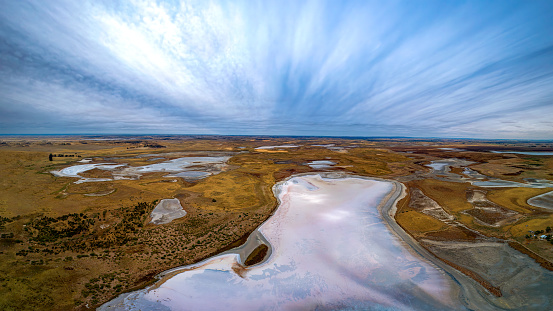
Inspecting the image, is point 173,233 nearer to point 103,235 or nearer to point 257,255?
point 103,235

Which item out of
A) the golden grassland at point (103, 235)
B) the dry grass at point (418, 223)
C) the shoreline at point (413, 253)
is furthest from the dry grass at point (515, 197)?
the golden grassland at point (103, 235)

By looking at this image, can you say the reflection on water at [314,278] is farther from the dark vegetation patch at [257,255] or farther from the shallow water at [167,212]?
the shallow water at [167,212]

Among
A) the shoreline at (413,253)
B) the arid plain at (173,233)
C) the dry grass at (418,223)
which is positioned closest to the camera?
the shoreline at (413,253)

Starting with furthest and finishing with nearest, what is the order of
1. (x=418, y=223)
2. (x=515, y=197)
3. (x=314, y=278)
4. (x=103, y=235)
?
A: 1. (x=515, y=197)
2. (x=418, y=223)
3. (x=103, y=235)
4. (x=314, y=278)

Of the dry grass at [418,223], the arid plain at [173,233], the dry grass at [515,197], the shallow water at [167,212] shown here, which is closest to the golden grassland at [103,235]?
the arid plain at [173,233]

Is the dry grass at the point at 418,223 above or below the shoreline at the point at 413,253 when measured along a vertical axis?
above

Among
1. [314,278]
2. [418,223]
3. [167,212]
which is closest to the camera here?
[314,278]

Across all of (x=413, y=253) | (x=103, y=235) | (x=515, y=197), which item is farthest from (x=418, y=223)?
(x=103, y=235)

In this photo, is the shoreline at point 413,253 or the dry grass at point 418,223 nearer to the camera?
the shoreline at point 413,253

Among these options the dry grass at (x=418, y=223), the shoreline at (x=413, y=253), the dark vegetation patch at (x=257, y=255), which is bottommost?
the dark vegetation patch at (x=257, y=255)

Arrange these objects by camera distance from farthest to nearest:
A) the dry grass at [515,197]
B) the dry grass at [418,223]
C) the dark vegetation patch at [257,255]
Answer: the dry grass at [515,197] → the dry grass at [418,223] → the dark vegetation patch at [257,255]

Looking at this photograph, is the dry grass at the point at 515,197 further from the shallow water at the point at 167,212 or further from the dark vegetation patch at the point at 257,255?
the shallow water at the point at 167,212
